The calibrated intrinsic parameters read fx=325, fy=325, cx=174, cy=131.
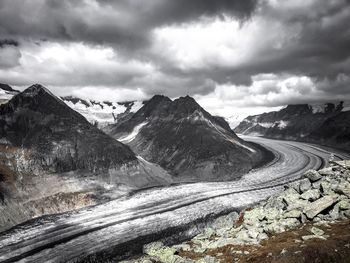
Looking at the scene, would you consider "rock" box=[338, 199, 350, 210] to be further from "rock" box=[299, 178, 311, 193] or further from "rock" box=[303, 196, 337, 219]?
"rock" box=[299, 178, 311, 193]

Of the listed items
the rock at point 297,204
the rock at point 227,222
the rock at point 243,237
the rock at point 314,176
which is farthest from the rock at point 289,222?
the rock at point 314,176

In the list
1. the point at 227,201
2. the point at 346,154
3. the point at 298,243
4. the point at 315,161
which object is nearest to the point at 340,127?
the point at 346,154

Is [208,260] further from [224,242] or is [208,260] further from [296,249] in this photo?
[296,249]

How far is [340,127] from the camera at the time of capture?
6398 inches

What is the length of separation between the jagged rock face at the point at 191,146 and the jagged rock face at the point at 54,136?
2093 cm

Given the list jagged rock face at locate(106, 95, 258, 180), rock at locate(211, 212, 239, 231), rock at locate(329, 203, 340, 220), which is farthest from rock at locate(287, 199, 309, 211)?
jagged rock face at locate(106, 95, 258, 180)

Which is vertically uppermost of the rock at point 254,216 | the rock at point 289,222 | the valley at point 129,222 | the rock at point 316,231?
the rock at point 316,231

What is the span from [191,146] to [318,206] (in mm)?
70394

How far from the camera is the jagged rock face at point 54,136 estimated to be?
69919 mm

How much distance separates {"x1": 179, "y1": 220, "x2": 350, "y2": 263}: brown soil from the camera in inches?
945

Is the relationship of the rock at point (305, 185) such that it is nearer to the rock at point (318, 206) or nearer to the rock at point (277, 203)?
the rock at point (277, 203)

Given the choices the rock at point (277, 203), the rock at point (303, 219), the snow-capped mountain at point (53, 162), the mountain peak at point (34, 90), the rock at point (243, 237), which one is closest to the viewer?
the rock at point (243, 237)

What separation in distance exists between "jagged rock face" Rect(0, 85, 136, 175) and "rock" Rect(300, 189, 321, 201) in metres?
47.9

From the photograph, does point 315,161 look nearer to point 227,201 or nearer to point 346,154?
point 346,154
